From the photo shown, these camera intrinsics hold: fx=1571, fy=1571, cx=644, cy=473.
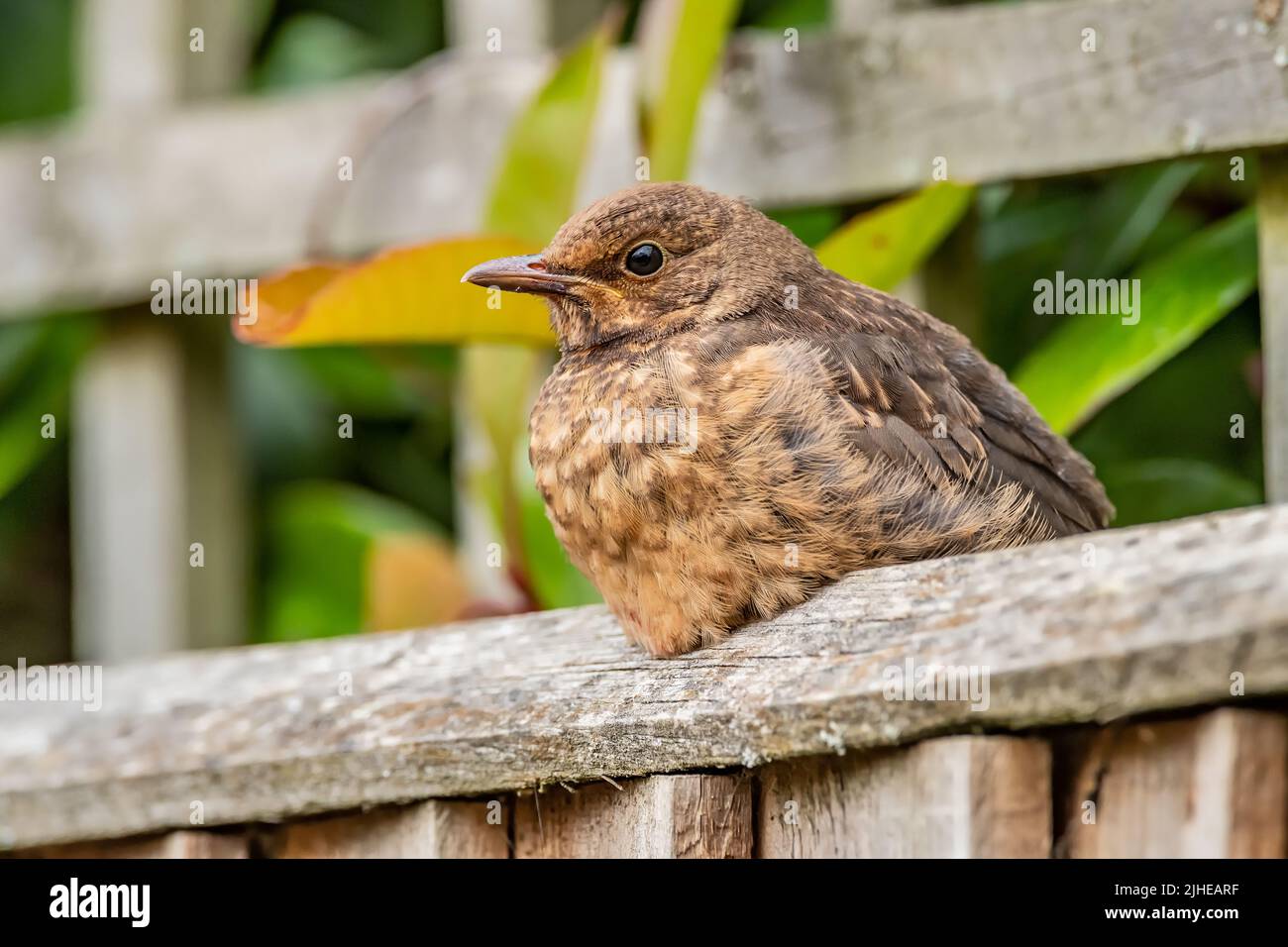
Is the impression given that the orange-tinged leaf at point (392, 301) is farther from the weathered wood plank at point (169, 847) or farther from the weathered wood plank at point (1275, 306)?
the weathered wood plank at point (1275, 306)

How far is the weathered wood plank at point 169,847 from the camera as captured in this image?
83.7 inches

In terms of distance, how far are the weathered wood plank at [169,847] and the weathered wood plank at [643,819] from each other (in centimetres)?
48

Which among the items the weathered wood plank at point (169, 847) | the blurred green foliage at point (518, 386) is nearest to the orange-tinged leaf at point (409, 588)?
the blurred green foliage at point (518, 386)

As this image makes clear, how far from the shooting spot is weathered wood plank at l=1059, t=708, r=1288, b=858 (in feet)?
4.19

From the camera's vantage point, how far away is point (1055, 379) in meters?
2.24

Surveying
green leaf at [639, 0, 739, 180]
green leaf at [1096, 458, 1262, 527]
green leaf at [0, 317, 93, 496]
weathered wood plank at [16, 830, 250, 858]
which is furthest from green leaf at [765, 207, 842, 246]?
green leaf at [0, 317, 93, 496]

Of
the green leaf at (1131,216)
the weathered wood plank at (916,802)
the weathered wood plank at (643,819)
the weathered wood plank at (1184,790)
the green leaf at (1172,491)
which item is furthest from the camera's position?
the green leaf at (1131,216)

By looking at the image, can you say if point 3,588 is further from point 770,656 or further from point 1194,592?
point 1194,592

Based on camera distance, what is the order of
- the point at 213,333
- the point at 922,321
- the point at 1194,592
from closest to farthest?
1. the point at 1194,592
2. the point at 922,321
3. the point at 213,333

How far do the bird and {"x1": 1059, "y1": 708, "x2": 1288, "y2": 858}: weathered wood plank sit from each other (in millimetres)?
397

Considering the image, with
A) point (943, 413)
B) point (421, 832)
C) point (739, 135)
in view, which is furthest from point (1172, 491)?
point (421, 832)
